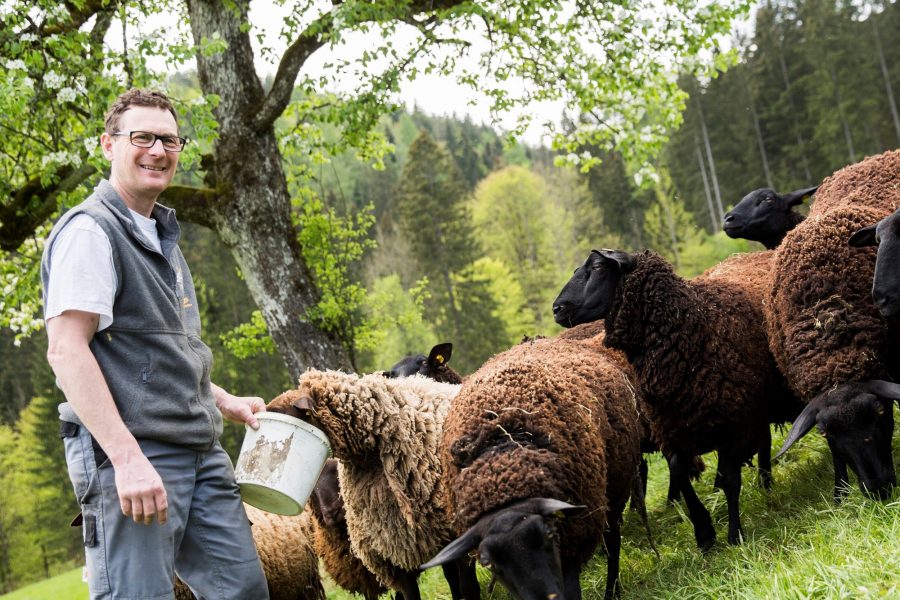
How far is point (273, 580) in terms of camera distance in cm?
559

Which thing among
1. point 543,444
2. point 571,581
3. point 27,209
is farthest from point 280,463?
point 27,209

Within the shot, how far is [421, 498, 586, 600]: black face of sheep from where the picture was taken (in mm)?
3375

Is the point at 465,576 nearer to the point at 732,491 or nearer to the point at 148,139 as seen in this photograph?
the point at 732,491

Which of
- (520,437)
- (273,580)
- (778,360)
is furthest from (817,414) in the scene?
(273,580)

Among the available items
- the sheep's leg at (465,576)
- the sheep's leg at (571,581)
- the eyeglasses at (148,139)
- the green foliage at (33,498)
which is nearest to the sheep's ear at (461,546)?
the sheep's leg at (571,581)

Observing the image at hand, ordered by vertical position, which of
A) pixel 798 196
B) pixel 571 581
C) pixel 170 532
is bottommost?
pixel 571 581

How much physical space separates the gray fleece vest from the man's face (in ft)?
0.27

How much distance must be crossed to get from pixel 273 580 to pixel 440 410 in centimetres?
192

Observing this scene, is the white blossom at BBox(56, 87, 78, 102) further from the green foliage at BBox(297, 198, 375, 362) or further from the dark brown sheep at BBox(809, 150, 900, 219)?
the dark brown sheep at BBox(809, 150, 900, 219)

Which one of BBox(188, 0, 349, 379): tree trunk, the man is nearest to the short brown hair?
the man

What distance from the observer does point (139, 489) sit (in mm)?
2680

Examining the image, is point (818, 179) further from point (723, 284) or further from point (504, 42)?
point (723, 284)

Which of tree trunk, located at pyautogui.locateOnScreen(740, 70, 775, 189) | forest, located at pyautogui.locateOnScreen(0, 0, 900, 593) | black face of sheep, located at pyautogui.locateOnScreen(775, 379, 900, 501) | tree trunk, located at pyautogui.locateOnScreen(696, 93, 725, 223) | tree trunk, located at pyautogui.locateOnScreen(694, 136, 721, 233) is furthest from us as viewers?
tree trunk, located at pyautogui.locateOnScreen(694, 136, 721, 233)

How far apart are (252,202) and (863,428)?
670 cm
